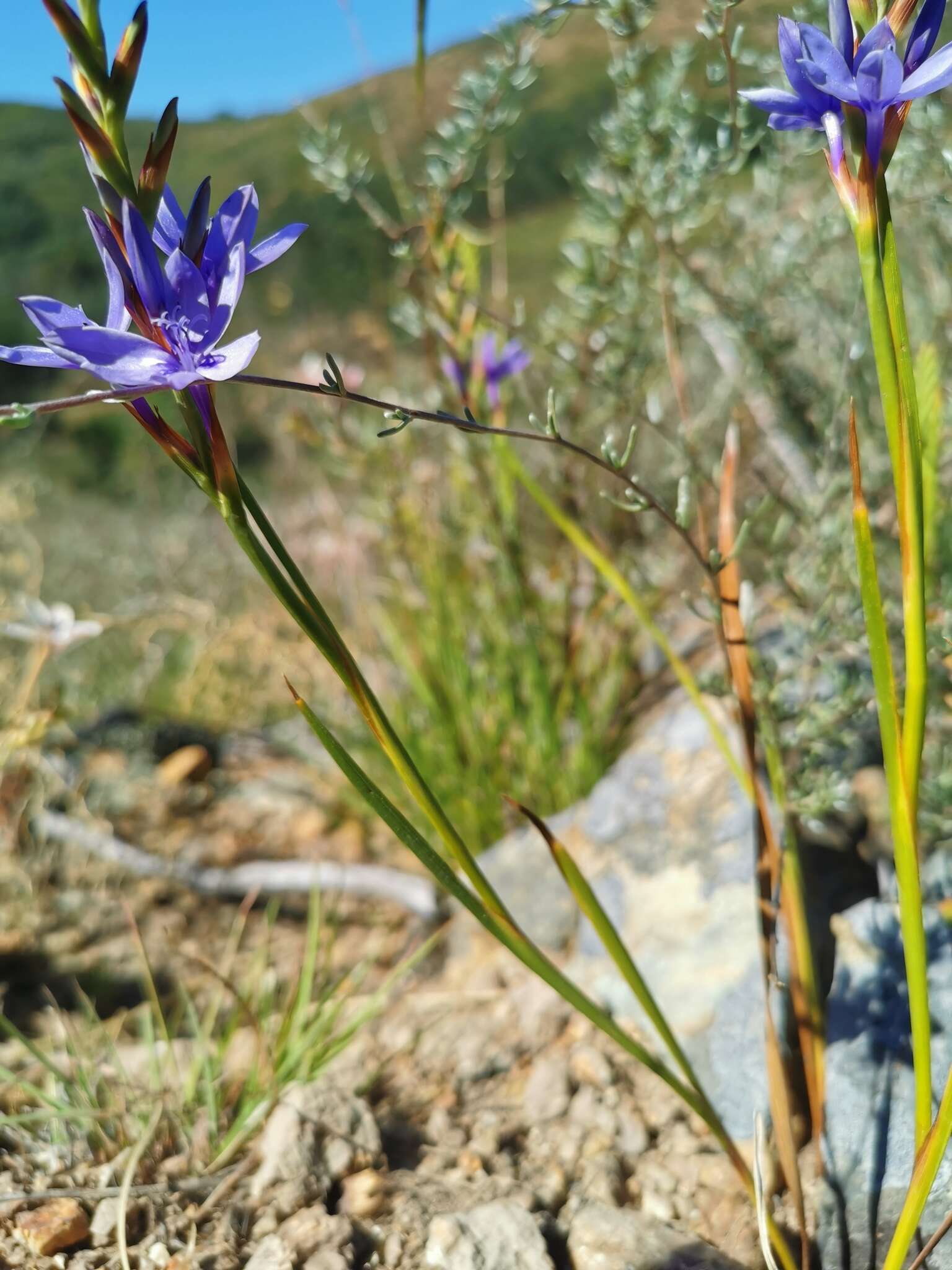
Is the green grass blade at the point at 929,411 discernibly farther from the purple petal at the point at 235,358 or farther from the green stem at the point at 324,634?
the purple petal at the point at 235,358

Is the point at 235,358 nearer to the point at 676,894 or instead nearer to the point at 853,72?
the point at 853,72

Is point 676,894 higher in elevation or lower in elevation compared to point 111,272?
lower

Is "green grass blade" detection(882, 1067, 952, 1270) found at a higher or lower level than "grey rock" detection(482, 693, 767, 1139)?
lower

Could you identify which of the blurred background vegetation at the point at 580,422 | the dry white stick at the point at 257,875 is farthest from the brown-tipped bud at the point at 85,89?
the dry white stick at the point at 257,875

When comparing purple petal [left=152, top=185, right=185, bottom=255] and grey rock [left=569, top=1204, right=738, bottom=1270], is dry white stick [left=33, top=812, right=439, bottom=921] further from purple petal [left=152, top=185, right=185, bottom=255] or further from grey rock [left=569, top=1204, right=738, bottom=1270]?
purple petal [left=152, top=185, right=185, bottom=255]

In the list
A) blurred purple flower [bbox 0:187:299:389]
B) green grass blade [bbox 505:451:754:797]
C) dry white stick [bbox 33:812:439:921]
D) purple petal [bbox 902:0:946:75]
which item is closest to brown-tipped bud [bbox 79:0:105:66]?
blurred purple flower [bbox 0:187:299:389]

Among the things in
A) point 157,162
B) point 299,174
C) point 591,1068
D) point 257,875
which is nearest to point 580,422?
point 257,875

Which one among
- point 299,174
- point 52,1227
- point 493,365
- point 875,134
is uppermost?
point 299,174

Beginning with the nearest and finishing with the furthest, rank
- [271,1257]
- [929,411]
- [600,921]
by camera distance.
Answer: [600,921] → [271,1257] → [929,411]

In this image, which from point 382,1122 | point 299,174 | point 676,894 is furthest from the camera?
point 299,174
